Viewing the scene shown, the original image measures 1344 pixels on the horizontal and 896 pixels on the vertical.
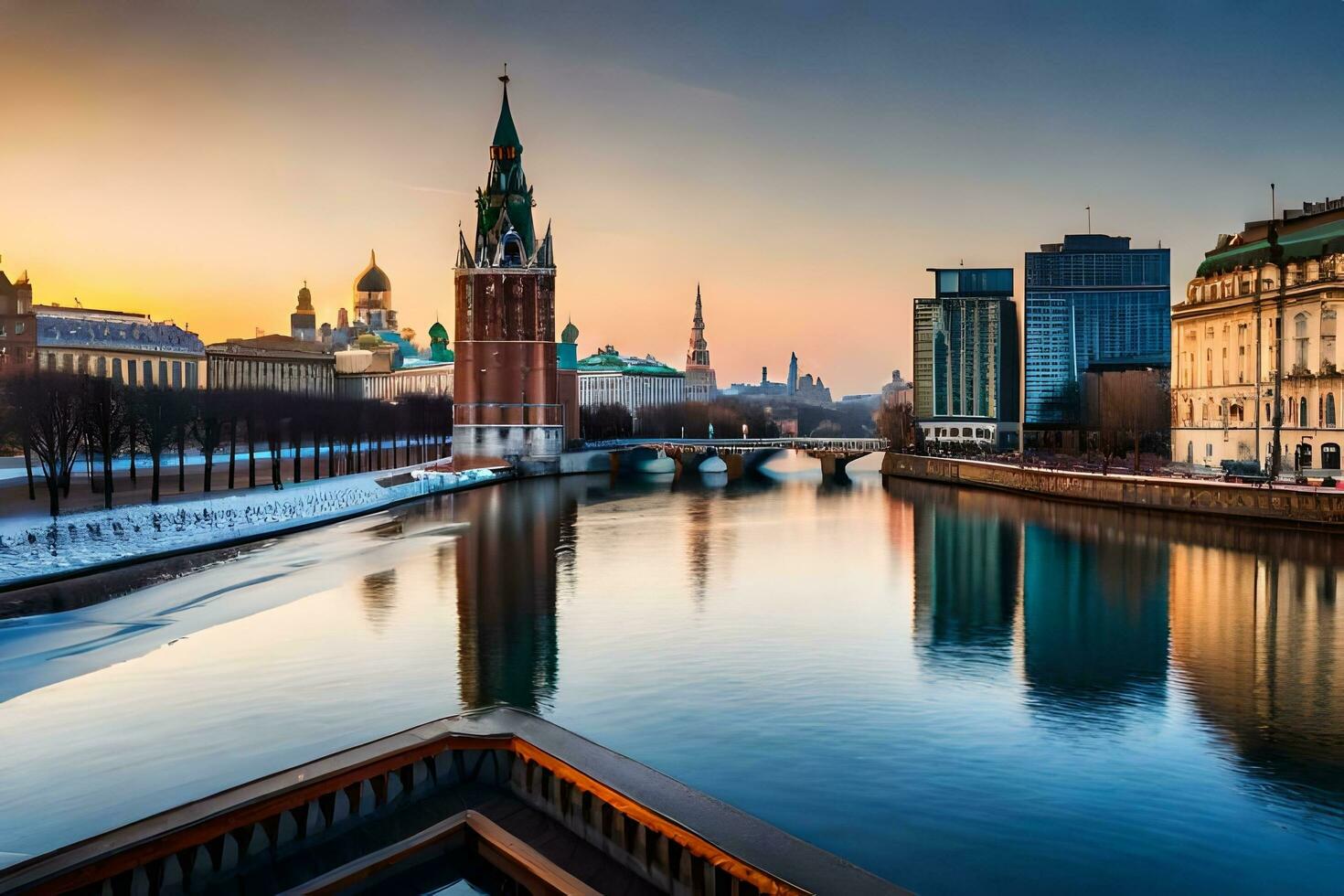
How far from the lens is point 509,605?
67.9 ft

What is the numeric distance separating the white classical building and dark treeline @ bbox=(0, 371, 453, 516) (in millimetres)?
59935

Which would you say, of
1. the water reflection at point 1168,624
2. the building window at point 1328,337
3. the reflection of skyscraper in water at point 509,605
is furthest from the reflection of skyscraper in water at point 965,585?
the building window at point 1328,337

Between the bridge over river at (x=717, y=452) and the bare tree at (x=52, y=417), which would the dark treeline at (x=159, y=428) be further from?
the bridge over river at (x=717, y=452)

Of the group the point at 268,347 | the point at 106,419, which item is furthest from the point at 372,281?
the point at 106,419

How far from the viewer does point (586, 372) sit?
431ft

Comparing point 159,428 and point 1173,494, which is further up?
point 159,428

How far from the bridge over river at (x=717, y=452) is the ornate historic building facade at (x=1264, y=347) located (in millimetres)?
27722

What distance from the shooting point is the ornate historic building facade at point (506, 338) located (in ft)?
209

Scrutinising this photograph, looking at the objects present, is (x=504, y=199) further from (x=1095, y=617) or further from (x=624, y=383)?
(x=624, y=383)

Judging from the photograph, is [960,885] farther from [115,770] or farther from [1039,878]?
[115,770]

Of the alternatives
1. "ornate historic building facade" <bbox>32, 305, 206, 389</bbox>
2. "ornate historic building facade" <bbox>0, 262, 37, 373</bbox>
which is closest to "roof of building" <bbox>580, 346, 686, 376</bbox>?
"ornate historic building facade" <bbox>32, 305, 206, 389</bbox>

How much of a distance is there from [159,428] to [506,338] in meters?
29.2

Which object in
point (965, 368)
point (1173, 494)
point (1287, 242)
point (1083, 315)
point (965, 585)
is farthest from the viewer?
point (965, 368)

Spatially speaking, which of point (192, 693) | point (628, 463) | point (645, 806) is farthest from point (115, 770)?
point (628, 463)
